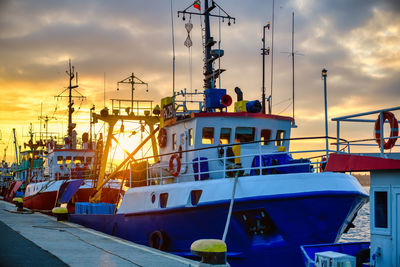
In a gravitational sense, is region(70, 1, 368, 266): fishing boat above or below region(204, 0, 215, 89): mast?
below

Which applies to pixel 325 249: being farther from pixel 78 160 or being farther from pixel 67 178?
pixel 78 160

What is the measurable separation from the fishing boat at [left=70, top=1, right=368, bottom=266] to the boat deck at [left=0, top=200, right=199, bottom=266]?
4.89 feet

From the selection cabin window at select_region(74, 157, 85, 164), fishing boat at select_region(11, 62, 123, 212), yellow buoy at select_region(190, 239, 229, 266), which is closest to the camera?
yellow buoy at select_region(190, 239, 229, 266)

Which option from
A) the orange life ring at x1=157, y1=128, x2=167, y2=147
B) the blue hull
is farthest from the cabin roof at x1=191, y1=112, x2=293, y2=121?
the blue hull

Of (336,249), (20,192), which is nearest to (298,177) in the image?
(336,249)

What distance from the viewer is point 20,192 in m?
49.0

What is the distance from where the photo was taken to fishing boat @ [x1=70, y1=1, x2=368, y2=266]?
37.4 ft

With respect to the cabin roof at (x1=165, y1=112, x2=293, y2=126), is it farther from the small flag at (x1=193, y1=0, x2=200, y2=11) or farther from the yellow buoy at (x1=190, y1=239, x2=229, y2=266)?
the yellow buoy at (x1=190, y1=239, x2=229, y2=266)

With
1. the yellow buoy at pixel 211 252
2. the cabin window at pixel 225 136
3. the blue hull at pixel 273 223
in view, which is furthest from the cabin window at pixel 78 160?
the yellow buoy at pixel 211 252

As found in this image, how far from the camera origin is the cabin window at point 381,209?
9.39 meters

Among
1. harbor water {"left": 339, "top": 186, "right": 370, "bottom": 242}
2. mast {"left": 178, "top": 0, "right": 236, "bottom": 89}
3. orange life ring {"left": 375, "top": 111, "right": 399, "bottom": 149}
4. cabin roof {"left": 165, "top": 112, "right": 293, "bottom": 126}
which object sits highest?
mast {"left": 178, "top": 0, "right": 236, "bottom": 89}

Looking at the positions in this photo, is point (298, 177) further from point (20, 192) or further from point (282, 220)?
point (20, 192)

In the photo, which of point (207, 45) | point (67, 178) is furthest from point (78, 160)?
point (207, 45)

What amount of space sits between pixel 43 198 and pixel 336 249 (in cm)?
2252
